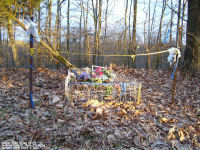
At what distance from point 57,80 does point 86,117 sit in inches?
144

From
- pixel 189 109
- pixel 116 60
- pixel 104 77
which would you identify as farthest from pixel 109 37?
pixel 189 109

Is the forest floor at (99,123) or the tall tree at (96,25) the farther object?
the tall tree at (96,25)

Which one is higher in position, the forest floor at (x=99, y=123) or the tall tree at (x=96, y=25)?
the tall tree at (x=96, y=25)

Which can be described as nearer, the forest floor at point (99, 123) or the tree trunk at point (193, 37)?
the forest floor at point (99, 123)

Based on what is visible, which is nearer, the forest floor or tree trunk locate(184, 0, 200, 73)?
the forest floor

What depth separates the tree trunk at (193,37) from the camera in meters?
7.21

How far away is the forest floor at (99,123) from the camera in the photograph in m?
2.71

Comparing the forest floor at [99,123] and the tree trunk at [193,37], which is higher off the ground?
the tree trunk at [193,37]

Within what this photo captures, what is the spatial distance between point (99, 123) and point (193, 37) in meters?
7.18

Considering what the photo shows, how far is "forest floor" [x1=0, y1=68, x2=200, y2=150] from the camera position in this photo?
8.91 feet

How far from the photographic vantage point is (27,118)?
10.7 ft

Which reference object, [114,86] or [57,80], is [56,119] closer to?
[114,86]

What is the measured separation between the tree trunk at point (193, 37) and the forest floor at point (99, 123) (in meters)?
3.11

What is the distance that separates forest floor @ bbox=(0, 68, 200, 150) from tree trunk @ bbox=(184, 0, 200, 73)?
3114mm
